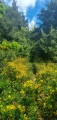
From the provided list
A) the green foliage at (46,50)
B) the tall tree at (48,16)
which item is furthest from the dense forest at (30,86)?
the tall tree at (48,16)

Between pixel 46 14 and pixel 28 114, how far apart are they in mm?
18001

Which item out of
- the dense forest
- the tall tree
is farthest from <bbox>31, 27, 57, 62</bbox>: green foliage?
the tall tree

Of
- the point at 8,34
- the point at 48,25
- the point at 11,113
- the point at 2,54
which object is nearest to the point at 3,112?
the point at 11,113

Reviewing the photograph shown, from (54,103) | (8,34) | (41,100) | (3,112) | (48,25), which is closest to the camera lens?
(3,112)

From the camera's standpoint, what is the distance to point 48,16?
17625 millimetres

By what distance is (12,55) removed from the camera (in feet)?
24.3

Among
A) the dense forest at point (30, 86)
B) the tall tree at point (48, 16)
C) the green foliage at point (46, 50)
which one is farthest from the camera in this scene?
the tall tree at point (48, 16)

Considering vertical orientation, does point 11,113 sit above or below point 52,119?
above

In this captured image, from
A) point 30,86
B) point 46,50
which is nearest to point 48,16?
point 46,50

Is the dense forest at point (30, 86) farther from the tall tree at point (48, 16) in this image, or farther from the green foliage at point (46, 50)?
the tall tree at point (48, 16)

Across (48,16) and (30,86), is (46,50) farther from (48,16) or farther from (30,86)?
(48,16)

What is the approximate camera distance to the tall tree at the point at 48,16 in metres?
16.9

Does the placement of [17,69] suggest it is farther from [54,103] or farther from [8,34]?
[8,34]

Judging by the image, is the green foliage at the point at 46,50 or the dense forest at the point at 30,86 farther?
the green foliage at the point at 46,50
